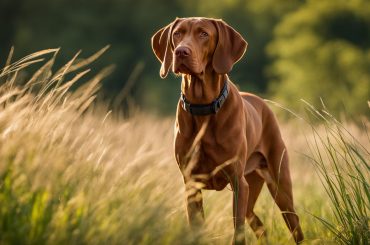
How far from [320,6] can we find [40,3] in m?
15.9

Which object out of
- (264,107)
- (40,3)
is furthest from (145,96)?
(264,107)

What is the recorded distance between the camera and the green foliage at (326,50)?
25.5 m

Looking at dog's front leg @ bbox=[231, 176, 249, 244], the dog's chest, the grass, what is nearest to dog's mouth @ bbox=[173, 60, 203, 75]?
the dog's chest

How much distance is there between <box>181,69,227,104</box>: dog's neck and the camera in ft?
17.2

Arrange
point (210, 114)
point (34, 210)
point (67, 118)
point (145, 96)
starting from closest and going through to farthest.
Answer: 1. point (34, 210)
2. point (67, 118)
3. point (210, 114)
4. point (145, 96)

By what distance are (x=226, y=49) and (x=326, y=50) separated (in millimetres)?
21379

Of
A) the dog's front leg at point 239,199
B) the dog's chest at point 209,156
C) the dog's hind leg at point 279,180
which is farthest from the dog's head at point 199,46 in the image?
the dog's hind leg at point 279,180

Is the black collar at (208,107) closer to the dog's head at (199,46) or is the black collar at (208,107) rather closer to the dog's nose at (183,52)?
the dog's head at (199,46)

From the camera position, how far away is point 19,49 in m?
33.1

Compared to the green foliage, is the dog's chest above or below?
above

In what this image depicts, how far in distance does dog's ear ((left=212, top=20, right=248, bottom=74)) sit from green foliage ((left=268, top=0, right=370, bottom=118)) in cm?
2008

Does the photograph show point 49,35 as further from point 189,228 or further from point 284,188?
point 189,228

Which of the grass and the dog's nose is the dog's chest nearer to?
the dog's nose

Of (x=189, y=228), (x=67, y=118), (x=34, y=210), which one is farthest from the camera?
(x=67, y=118)
